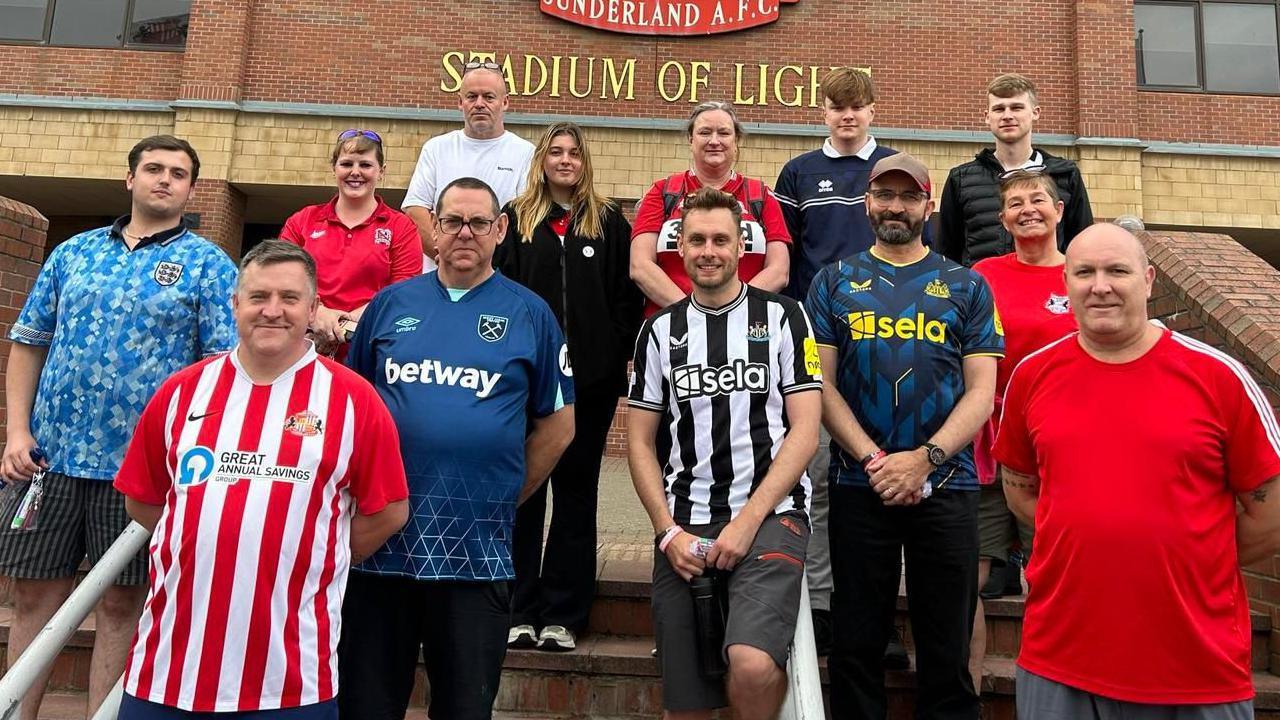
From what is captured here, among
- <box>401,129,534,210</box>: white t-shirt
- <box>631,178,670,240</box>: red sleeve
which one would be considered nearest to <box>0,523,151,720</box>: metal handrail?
<box>401,129,534,210</box>: white t-shirt

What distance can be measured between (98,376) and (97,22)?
501 inches

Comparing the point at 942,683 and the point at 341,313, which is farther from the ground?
the point at 341,313

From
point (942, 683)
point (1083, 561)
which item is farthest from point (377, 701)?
point (1083, 561)

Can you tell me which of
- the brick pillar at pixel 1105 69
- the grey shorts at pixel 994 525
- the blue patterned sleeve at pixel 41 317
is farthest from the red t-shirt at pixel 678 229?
the brick pillar at pixel 1105 69

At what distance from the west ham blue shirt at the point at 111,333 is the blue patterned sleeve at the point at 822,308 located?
2217mm

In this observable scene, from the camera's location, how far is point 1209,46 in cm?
1262

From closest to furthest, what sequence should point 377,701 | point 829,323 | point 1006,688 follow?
point 377,701 < point 829,323 < point 1006,688

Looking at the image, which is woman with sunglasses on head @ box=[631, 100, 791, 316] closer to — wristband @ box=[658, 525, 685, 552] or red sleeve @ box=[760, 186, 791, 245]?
red sleeve @ box=[760, 186, 791, 245]

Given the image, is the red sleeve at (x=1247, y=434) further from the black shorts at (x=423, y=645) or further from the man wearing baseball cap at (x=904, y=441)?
the black shorts at (x=423, y=645)

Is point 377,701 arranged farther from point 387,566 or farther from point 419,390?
point 419,390

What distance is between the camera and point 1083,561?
6.79 feet

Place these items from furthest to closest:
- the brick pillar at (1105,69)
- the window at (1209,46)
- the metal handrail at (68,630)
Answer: the window at (1209,46) < the brick pillar at (1105,69) < the metal handrail at (68,630)

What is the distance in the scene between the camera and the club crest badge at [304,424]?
7.18 ft

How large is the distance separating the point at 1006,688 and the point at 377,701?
247 cm
